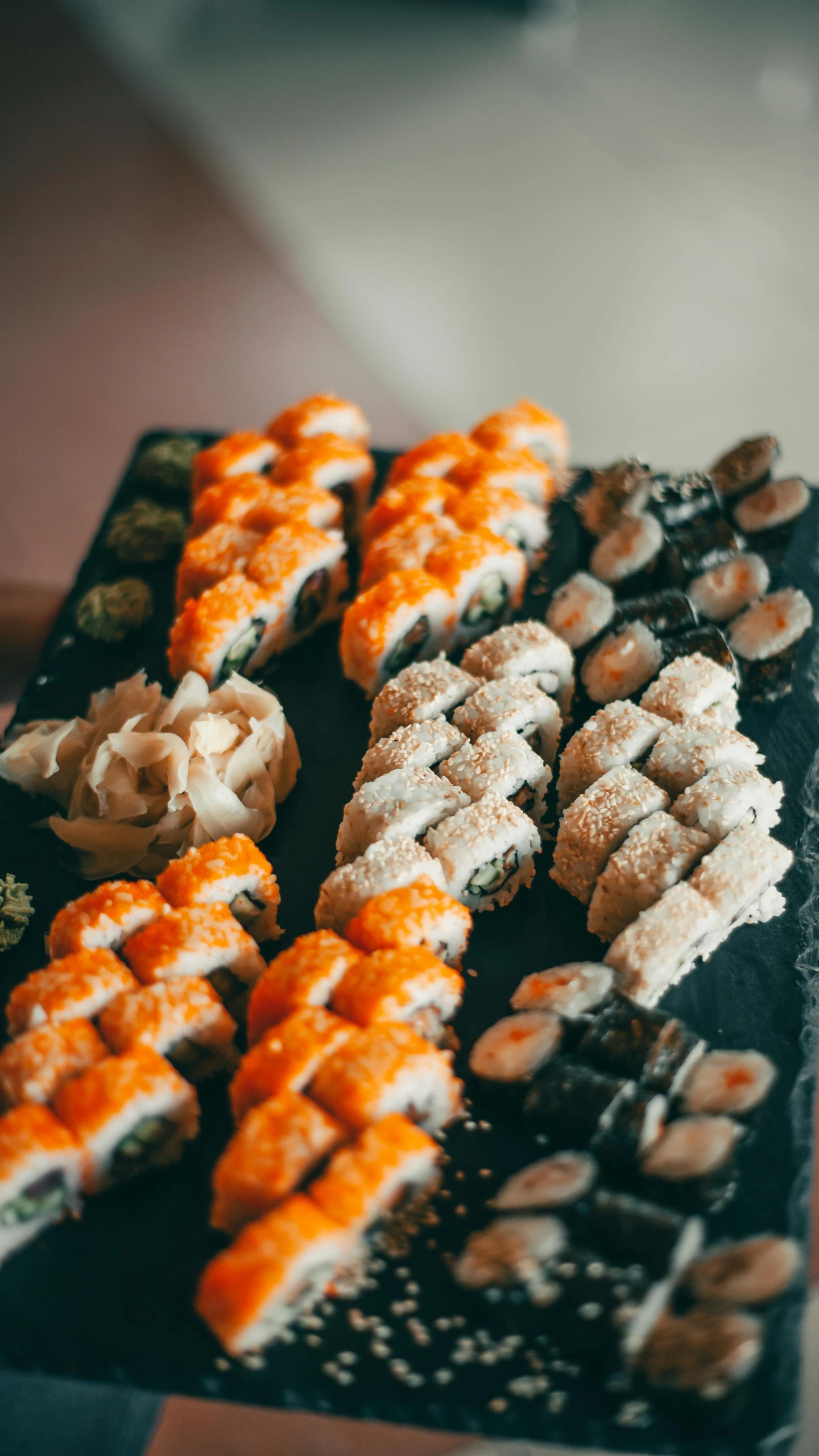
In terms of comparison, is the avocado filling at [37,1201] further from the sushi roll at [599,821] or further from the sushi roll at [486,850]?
the sushi roll at [599,821]

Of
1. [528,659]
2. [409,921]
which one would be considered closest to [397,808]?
[409,921]

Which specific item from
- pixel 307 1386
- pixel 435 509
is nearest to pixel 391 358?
pixel 435 509

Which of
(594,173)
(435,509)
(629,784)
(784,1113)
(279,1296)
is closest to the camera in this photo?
(279,1296)

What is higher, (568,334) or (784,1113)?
(568,334)

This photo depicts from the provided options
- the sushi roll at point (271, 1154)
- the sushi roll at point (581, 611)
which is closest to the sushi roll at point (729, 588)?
the sushi roll at point (581, 611)

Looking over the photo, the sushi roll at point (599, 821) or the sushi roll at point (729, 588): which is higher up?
the sushi roll at point (729, 588)

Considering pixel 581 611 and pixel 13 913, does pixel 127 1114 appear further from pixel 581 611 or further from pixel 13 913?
pixel 581 611

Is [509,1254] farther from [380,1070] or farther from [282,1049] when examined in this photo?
[282,1049]
